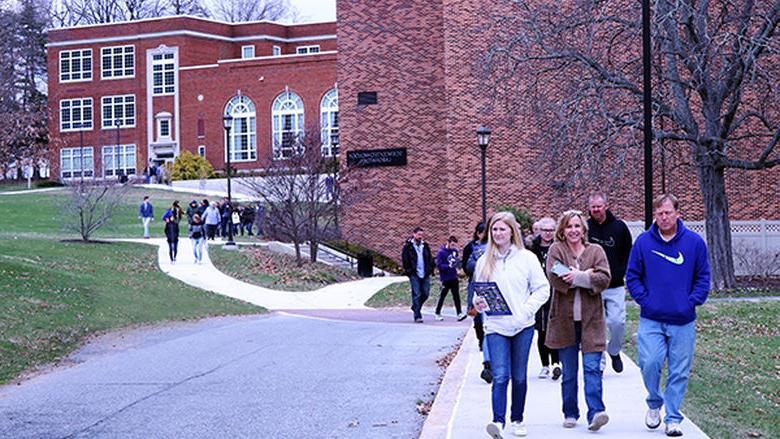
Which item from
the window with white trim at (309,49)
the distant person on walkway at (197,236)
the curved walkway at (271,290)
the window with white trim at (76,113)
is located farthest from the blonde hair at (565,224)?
the window with white trim at (309,49)

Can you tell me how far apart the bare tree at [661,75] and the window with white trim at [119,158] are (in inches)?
2488

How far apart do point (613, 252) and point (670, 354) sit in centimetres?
265

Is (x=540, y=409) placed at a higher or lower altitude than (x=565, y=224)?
lower

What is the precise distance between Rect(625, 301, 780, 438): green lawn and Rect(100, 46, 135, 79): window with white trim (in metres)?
70.4

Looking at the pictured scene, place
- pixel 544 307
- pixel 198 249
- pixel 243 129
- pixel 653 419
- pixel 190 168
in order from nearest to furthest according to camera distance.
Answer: pixel 653 419 < pixel 544 307 < pixel 198 249 < pixel 190 168 < pixel 243 129

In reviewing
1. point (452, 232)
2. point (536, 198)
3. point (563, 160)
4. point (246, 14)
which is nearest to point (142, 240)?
point (452, 232)

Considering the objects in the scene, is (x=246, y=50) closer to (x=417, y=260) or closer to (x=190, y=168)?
(x=190, y=168)

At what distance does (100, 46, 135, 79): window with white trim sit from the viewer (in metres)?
87.0

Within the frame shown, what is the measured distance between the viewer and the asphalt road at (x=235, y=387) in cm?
1021

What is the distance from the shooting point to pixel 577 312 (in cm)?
899

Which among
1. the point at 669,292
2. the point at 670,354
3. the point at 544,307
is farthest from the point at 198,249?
the point at 669,292

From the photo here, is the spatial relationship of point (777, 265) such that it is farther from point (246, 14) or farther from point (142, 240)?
point (246, 14)

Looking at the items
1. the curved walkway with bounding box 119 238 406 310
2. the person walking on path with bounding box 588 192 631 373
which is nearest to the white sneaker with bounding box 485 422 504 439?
the person walking on path with bounding box 588 192 631 373

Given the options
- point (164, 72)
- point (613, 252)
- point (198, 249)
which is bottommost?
point (198, 249)
